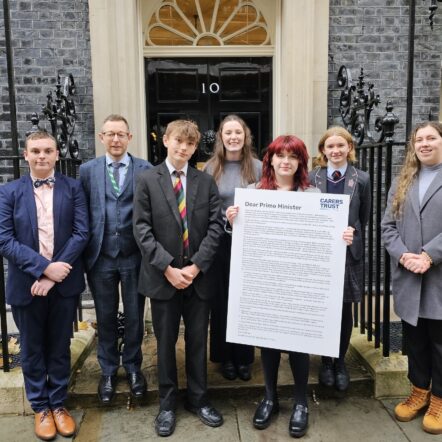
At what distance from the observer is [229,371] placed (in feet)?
11.2

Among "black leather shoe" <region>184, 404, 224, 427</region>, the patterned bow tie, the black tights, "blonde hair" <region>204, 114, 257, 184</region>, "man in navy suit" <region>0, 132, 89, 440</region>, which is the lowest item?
"black leather shoe" <region>184, 404, 224, 427</region>

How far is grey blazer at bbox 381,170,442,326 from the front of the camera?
9.05 feet

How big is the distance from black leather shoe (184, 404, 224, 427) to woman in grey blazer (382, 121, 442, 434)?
1140 millimetres

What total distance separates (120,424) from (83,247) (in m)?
1.15

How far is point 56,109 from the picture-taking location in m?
3.98

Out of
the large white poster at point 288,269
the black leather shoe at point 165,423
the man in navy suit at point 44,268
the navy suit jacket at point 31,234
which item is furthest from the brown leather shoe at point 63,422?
the large white poster at point 288,269

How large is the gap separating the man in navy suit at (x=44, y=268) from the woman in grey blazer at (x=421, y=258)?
190 cm

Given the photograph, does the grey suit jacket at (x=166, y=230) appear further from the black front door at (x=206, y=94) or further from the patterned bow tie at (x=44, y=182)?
the black front door at (x=206, y=94)

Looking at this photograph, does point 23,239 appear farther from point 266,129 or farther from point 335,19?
point 335,19

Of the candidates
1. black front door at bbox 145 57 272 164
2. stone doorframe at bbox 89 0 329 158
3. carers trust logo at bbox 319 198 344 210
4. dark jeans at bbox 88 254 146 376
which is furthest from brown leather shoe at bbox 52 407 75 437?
black front door at bbox 145 57 272 164

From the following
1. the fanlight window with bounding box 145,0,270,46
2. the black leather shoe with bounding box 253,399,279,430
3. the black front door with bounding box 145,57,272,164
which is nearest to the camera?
the black leather shoe with bounding box 253,399,279,430

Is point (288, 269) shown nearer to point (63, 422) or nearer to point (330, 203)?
point (330, 203)

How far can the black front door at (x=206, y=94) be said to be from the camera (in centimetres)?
562

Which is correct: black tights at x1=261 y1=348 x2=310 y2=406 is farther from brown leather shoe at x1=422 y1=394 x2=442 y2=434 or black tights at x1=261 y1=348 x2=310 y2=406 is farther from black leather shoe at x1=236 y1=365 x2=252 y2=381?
brown leather shoe at x1=422 y1=394 x2=442 y2=434
